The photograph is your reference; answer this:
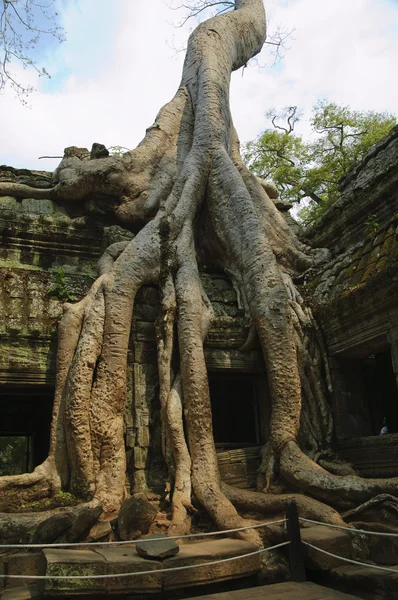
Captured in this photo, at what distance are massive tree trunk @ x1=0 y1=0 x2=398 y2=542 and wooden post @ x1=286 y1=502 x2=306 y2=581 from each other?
46 centimetres

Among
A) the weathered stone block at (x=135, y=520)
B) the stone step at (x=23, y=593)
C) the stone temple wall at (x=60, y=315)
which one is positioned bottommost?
the stone step at (x=23, y=593)

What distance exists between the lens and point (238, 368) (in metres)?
4.91

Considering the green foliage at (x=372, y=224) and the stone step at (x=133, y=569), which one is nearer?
the stone step at (x=133, y=569)

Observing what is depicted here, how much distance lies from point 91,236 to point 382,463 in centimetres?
373

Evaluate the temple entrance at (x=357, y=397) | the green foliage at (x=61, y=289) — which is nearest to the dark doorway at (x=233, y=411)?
the temple entrance at (x=357, y=397)

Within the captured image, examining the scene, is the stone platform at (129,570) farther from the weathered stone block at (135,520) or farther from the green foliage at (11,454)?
the green foliage at (11,454)

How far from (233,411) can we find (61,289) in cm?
261

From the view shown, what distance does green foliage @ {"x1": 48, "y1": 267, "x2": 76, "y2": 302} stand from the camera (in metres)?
4.68

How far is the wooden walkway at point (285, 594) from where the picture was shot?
8.05 feet

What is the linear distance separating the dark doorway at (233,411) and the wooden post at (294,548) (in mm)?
2826

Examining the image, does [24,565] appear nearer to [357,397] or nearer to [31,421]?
[357,397]

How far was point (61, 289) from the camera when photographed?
4.71m

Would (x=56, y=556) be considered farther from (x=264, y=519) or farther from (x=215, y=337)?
(x=215, y=337)

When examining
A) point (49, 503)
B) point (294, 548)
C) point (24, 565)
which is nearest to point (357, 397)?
point (294, 548)
